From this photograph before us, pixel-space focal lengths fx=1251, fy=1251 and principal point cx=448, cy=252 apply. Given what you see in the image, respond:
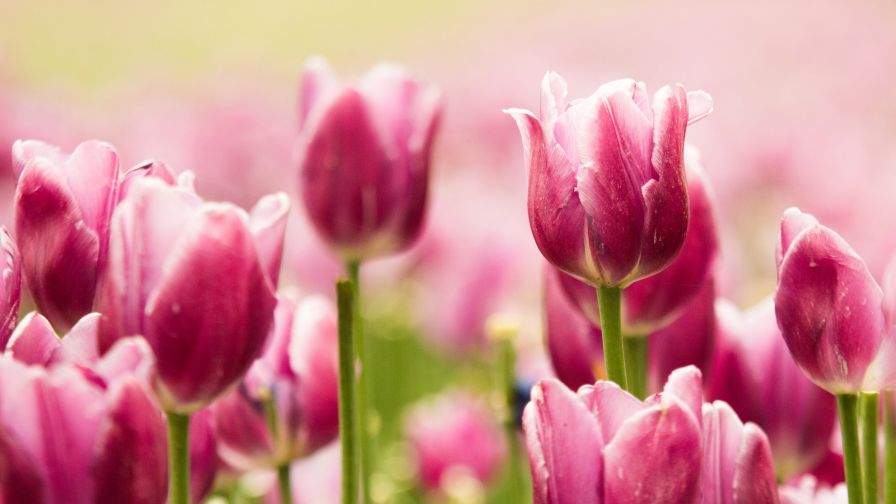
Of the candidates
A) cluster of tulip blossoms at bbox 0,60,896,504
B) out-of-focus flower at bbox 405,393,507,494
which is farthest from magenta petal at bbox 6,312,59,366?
out-of-focus flower at bbox 405,393,507,494

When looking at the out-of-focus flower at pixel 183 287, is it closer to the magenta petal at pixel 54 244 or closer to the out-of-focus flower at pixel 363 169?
the magenta petal at pixel 54 244

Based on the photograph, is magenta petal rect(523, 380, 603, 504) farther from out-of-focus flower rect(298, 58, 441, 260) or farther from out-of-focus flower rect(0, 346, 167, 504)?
out-of-focus flower rect(298, 58, 441, 260)

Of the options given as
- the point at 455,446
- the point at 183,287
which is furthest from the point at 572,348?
the point at 455,446

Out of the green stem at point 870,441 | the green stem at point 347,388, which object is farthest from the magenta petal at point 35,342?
the green stem at point 870,441

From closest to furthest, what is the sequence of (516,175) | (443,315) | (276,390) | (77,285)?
(77,285)
(276,390)
(443,315)
(516,175)

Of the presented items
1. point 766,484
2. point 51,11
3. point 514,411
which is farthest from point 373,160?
point 51,11

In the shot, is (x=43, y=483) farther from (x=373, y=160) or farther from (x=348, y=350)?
(x=373, y=160)
